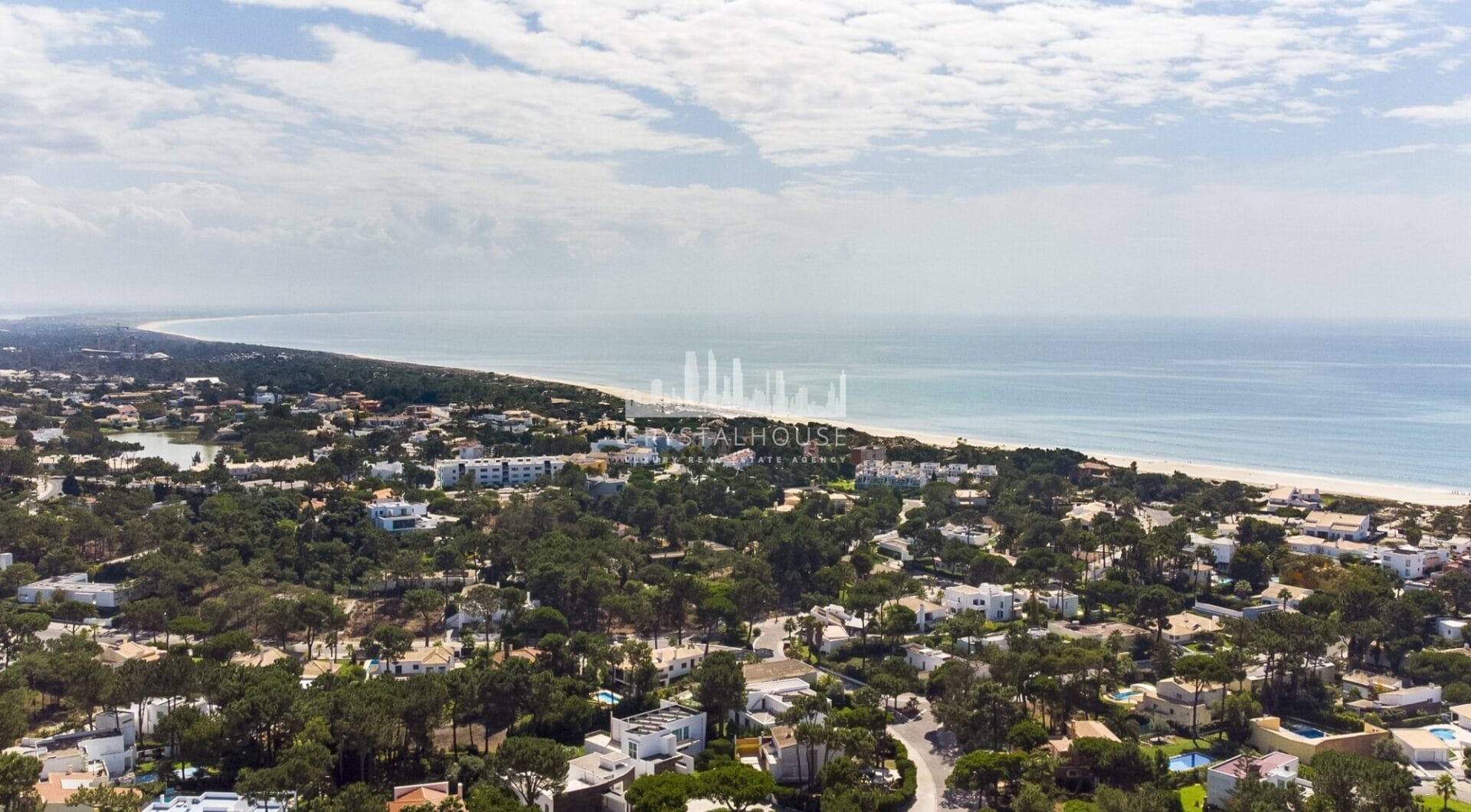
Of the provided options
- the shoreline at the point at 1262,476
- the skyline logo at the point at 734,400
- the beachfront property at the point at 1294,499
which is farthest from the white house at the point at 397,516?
the beachfront property at the point at 1294,499

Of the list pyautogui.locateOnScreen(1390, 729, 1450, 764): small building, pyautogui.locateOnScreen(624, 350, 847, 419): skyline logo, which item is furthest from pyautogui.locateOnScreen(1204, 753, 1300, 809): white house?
pyautogui.locateOnScreen(624, 350, 847, 419): skyline logo

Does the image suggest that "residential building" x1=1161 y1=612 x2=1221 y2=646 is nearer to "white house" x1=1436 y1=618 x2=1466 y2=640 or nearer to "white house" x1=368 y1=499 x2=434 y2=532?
"white house" x1=1436 y1=618 x2=1466 y2=640

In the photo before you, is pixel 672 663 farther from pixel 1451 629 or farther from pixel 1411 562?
pixel 1411 562

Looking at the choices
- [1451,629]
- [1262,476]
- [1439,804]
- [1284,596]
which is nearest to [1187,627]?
[1284,596]

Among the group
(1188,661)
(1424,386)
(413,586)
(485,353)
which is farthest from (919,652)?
(485,353)

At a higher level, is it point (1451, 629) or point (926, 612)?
point (1451, 629)

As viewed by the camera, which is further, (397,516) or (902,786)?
(397,516)

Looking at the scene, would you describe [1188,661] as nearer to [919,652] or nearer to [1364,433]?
[919,652]
